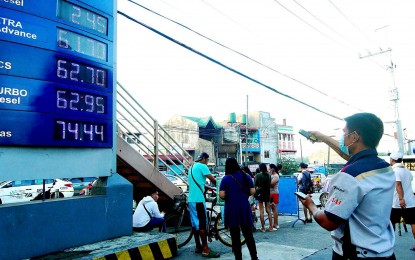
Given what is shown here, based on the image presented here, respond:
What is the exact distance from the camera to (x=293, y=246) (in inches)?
255

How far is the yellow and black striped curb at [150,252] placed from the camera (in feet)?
15.7

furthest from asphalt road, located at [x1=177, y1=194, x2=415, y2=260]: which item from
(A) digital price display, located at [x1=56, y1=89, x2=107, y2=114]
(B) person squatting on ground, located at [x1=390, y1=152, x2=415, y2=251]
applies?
(A) digital price display, located at [x1=56, y1=89, x2=107, y2=114]

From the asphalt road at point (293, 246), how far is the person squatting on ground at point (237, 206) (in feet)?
3.12

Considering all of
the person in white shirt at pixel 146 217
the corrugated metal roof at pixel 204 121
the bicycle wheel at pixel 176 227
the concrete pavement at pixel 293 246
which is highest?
the corrugated metal roof at pixel 204 121

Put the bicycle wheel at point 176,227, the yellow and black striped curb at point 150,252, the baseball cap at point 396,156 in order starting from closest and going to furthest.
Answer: the yellow and black striped curb at point 150,252
the baseball cap at point 396,156
the bicycle wheel at point 176,227

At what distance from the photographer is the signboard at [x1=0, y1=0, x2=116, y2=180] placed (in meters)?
4.46

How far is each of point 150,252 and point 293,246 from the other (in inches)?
120

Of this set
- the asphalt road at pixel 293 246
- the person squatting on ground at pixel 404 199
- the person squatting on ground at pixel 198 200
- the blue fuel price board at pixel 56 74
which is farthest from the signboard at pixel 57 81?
the person squatting on ground at pixel 404 199

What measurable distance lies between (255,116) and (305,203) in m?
45.1

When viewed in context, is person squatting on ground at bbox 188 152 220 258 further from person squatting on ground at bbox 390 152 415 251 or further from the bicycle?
person squatting on ground at bbox 390 152 415 251

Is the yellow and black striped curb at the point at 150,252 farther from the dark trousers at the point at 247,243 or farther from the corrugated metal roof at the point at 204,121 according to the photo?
the corrugated metal roof at the point at 204,121

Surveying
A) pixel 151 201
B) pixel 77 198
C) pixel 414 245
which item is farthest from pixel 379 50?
pixel 77 198

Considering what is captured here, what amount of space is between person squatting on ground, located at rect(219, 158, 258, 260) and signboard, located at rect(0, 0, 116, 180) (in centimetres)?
232

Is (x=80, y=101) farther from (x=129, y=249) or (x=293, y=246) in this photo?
(x=293, y=246)
